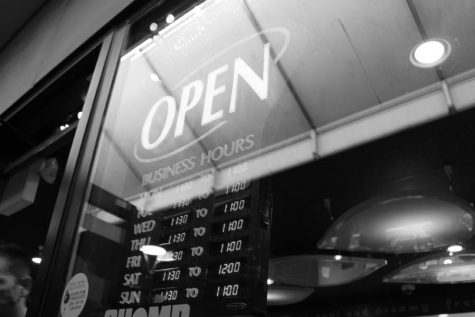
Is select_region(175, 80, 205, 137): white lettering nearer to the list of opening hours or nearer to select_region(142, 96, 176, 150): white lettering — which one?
select_region(142, 96, 176, 150): white lettering

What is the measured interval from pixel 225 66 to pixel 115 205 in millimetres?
731

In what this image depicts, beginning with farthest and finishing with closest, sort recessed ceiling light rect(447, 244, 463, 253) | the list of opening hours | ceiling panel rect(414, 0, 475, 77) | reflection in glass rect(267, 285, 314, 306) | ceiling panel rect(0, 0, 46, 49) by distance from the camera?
1. reflection in glass rect(267, 285, 314, 306)
2. recessed ceiling light rect(447, 244, 463, 253)
3. ceiling panel rect(0, 0, 46, 49)
4. ceiling panel rect(414, 0, 475, 77)
5. the list of opening hours

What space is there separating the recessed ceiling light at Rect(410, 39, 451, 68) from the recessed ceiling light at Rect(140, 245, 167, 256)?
224 cm

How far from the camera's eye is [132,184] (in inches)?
74.1

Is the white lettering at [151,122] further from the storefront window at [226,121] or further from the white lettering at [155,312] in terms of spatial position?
the white lettering at [155,312]

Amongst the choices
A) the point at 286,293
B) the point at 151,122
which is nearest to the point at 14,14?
the point at 151,122

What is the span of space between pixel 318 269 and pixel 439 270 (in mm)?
1654

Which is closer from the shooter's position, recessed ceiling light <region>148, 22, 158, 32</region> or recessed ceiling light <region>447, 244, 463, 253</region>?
recessed ceiling light <region>148, 22, 158, 32</region>

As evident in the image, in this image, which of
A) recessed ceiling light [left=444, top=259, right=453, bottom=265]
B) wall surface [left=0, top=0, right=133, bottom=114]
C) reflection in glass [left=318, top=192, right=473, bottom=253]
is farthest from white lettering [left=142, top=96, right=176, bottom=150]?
recessed ceiling light [left=444, top=259, right=453, bottom=265]

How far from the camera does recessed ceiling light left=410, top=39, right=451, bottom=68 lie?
2.90m

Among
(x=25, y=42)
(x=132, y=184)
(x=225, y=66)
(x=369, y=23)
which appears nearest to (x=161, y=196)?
(x=132, y=184)

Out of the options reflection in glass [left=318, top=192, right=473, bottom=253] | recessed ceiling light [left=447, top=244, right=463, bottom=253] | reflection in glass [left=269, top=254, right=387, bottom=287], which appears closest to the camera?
reflection in glass [left=318, top=192, right=473, bottom=253]

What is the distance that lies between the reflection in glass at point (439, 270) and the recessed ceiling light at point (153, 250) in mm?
5115

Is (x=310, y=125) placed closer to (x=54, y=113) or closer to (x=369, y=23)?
(x=369, y=23)
